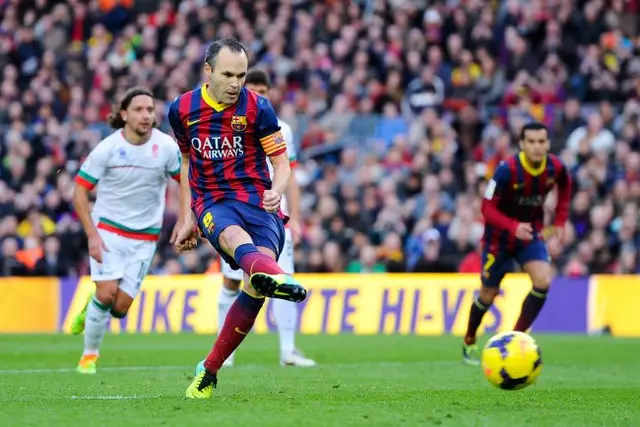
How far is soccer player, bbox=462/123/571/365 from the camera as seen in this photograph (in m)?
13.1

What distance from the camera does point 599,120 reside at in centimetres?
2259

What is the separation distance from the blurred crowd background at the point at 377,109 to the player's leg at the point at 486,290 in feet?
24.0

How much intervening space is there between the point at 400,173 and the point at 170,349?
343 inches

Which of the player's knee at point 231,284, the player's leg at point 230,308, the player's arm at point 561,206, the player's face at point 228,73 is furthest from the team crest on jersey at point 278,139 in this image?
the player's arm at point 561,206

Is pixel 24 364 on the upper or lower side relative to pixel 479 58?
lower

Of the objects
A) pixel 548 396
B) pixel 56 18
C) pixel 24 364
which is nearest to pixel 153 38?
pixel 56 18

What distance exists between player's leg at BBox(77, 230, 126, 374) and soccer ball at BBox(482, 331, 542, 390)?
460 centimetres

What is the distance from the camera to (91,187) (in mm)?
11953

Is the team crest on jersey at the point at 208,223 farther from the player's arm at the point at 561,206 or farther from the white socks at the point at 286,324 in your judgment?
the player's arm at the point at 561,206

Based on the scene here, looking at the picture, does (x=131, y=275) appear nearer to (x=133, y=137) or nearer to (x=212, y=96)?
(x=133, y=137)

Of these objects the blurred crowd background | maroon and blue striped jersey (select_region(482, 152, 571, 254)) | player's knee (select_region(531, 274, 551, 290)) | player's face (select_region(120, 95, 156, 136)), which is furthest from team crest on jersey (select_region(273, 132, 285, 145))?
the blurred crowd background

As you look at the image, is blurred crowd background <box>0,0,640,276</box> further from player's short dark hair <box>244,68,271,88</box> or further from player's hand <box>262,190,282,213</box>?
player's hand <box>262,190,282,213</box>

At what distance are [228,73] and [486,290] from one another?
560 centimetres

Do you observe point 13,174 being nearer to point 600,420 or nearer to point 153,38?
point 153,38
